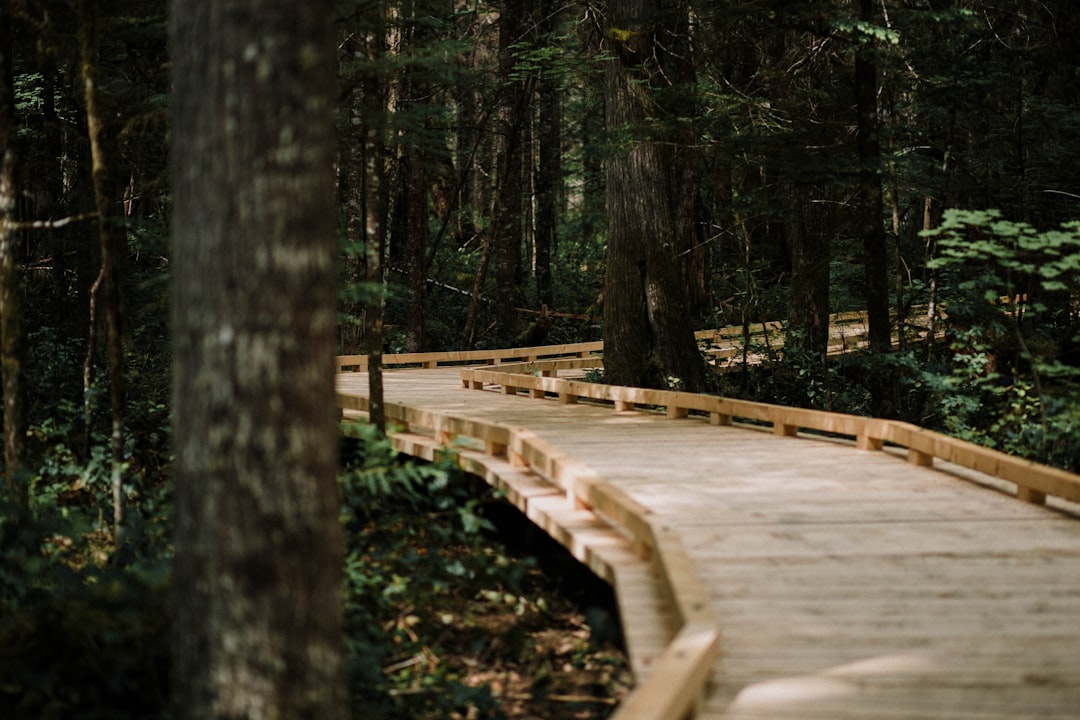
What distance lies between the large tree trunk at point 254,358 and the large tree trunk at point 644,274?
34.2 feet

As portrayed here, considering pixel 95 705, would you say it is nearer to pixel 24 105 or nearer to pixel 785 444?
pixel 785 444

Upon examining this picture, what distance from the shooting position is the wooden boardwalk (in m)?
4.37

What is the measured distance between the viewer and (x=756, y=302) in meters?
17.6

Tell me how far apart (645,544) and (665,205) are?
8651 millimetres

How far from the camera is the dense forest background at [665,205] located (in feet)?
30.1

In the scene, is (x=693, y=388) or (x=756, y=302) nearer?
(x=693, y=388)

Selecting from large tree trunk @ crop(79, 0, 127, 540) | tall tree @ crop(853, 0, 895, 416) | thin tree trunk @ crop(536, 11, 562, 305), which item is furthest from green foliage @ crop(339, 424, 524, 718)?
thin tree trunk @ crop(536, 11, 562, 305)

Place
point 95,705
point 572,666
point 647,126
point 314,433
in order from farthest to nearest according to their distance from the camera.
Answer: point 647,126
point 572,666
point 95,705
point 314,433

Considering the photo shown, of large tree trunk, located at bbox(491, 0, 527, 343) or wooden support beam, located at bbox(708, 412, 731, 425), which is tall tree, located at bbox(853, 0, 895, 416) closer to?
wooden support beam, located at bbox(708, 412, 731, 425)

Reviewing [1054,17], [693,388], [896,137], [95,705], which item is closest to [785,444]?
[693,388]

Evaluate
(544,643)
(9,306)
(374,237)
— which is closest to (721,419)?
(374,237)

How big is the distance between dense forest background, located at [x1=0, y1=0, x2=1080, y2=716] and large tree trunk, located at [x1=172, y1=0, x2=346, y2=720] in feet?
6.07

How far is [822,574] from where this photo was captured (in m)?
5.99

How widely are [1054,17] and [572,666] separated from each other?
12.8m
